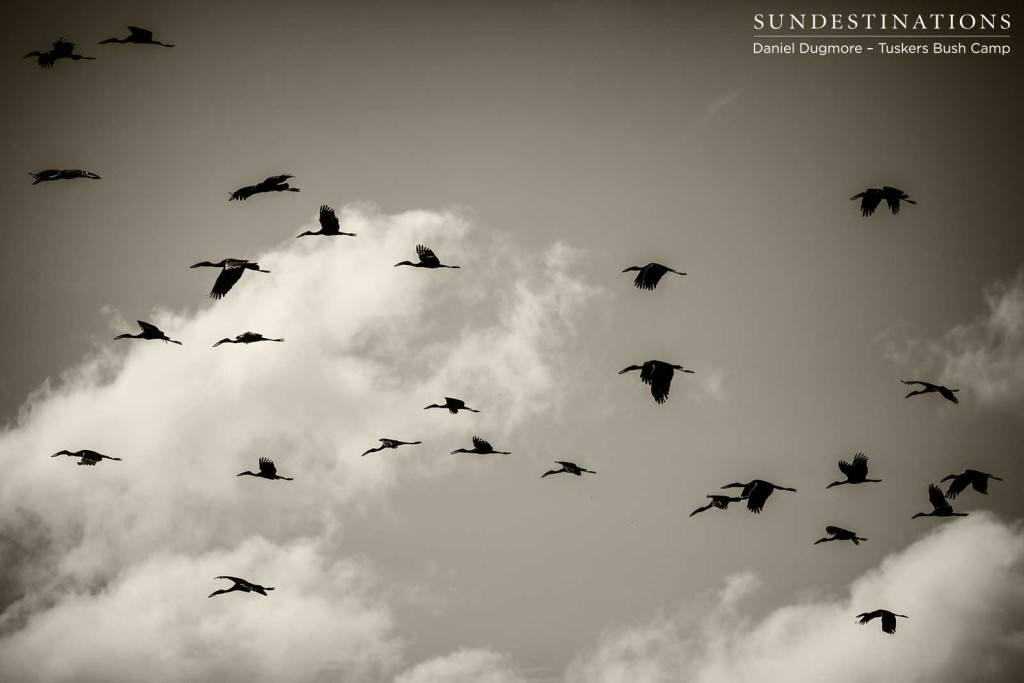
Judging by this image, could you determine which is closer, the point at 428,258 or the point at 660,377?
the point at 660,377

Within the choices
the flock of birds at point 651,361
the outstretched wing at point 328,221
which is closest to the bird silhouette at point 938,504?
the flock of birds at point 651,361

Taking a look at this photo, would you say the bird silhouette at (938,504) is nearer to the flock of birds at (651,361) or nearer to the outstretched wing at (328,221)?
the flock of birds at (651,361)

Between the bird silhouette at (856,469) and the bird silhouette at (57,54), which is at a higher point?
the bird silhouette at (57,54)

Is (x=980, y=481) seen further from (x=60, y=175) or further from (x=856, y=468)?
(x=60, y=175)

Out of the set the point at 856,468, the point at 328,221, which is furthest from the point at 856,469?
the point at 328,221

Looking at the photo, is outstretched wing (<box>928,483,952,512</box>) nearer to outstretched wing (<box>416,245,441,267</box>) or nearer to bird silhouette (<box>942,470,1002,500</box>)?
bird silhouette (<box>942,470,1002,500</box>)

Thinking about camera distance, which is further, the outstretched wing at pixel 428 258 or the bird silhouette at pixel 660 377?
the outstretched wing at pixel 428 258

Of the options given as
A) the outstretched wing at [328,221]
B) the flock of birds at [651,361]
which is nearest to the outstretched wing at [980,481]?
the flock of birds at [651,361]

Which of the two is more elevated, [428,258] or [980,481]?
[428,258]

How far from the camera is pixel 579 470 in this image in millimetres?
50531

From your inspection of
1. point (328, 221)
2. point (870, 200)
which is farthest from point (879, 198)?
point (328, 221)

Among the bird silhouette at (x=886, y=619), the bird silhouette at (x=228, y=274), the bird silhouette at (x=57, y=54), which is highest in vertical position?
the bird silhouette at (x=57, y=54)

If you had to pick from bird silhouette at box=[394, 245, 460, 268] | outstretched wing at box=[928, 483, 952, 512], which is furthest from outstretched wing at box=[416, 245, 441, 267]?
outstretched wing at box=[928, 483, 952, 512]

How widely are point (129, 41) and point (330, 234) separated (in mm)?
10051
